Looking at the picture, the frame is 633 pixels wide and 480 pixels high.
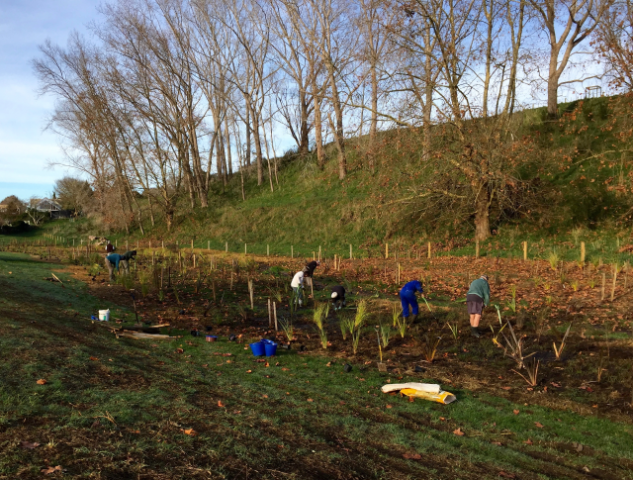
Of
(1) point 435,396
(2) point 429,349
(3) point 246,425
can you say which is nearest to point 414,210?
(2) point 429,349

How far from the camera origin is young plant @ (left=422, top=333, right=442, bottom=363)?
7.33 m

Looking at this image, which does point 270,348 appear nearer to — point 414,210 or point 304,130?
point 414,210

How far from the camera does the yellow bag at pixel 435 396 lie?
5.61 m

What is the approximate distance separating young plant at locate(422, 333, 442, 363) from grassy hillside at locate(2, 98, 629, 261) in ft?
33.7

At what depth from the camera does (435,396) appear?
223 inches

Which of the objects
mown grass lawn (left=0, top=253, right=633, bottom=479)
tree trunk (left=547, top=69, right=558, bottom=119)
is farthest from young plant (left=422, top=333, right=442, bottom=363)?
tree trunk (left=547, top=69, right=558, bottom=119)

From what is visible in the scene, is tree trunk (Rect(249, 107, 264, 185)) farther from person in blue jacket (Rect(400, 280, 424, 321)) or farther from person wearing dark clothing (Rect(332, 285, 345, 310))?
person in blue jacket (Rect(400, 280, 424, 321))

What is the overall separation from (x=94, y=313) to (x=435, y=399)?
25.3ft

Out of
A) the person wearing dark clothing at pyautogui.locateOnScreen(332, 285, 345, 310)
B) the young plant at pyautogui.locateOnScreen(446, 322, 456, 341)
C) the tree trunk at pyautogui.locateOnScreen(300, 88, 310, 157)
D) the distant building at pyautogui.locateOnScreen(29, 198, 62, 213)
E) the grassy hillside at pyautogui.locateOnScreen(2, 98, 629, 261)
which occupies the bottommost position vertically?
the young plant at pyautogui.locateOnScreen(446, 322, 456, 341)

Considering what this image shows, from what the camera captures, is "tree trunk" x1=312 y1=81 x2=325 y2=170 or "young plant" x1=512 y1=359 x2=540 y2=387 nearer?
"young plant" x1=512 y1=359 x2=540 y2=387

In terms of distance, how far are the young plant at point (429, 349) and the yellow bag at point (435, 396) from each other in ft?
4.91

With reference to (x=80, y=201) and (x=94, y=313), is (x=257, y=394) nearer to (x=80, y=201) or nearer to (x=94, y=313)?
(x=94, y=313)

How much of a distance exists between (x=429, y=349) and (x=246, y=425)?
4357 mm

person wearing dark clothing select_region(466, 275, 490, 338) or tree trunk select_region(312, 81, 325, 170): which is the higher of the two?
tree trunk select_region(312, 81, 325, 170)
